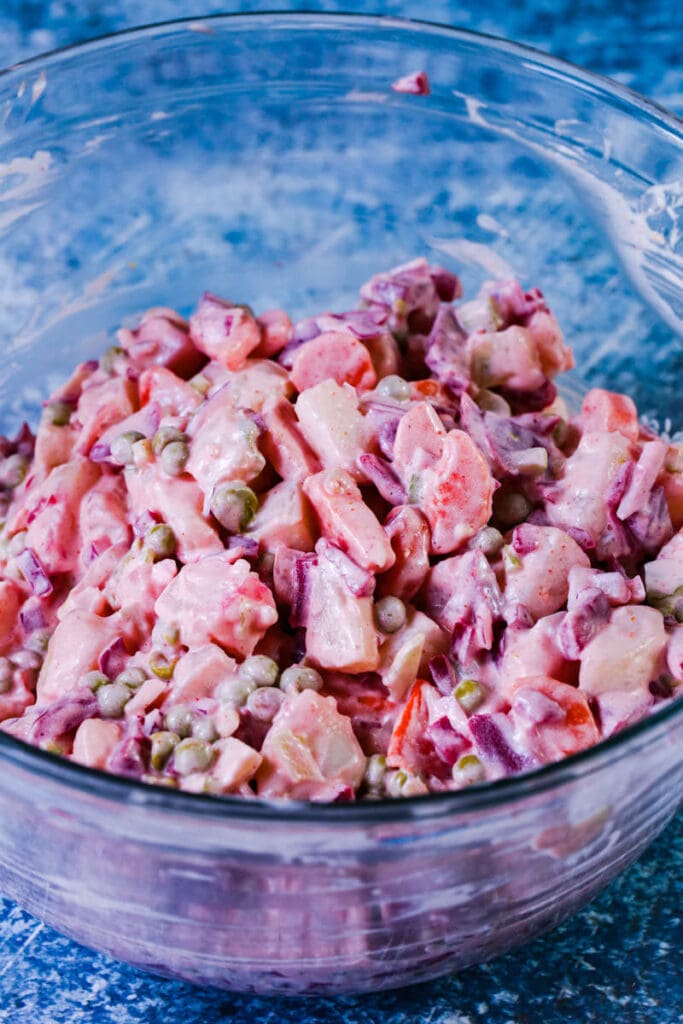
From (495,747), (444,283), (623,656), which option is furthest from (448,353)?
(495,747)

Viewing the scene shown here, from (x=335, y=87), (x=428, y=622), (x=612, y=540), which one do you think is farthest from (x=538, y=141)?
(x=428, y=622)

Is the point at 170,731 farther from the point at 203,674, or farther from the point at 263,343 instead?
the point at 263,343

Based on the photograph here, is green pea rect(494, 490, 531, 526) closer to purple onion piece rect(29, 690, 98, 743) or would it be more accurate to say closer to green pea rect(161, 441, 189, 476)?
green pea rect(161, 441, 189, 476)

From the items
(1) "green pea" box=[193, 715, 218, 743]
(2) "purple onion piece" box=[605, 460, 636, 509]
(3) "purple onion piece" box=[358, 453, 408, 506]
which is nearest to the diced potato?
(2) "purple onion piece" box=[605, 460, 636, 509]

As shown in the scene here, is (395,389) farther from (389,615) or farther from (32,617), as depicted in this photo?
(32,617)

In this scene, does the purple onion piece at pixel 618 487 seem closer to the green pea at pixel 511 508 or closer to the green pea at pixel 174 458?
the green pea at pixel 511 508

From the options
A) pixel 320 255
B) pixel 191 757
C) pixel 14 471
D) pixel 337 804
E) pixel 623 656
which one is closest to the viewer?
pixel 337 804

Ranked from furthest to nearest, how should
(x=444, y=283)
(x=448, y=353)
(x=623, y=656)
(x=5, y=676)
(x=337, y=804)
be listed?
(x=444, y=283)
(x=448, y=353)
(x=5, y=676)
(x=623, y=656)
(x=337, y=804)
